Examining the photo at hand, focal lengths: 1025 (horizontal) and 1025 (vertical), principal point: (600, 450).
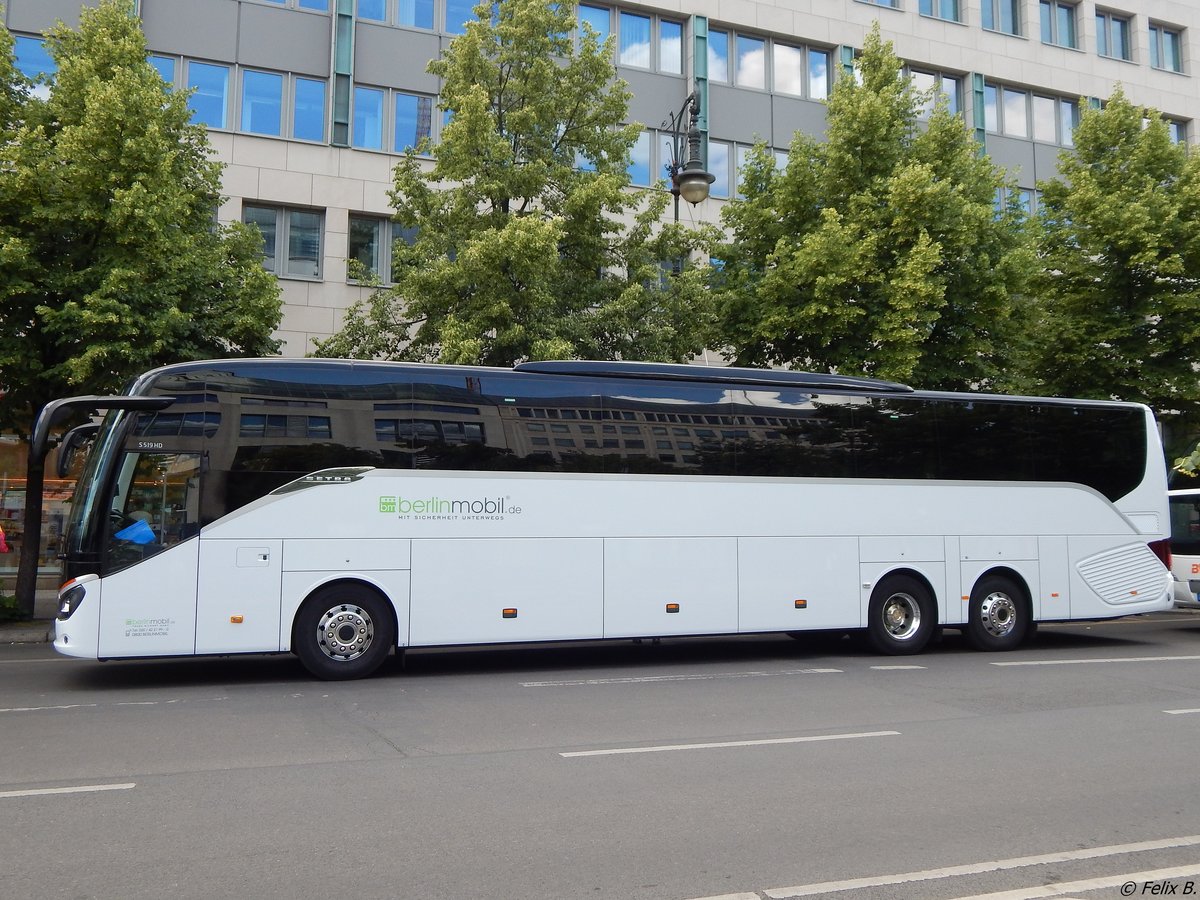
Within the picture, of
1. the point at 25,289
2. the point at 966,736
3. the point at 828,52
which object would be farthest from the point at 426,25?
the point at 966,736

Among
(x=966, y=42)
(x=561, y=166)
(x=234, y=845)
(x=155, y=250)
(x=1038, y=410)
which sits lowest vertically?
(x=234, y=845)

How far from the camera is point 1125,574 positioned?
1529 cm

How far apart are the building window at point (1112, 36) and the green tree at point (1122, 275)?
12.9m

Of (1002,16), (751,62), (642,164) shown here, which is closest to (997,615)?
(642,164)

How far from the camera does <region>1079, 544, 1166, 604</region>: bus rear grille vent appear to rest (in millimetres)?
15195

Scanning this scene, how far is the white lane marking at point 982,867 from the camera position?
182 inches

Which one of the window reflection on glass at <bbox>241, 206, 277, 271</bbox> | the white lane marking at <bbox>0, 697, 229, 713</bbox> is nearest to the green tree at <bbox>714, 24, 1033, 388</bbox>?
the window reflection on glass at <bbox>241, 206, 277, 271</bbox>

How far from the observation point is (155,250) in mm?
15609

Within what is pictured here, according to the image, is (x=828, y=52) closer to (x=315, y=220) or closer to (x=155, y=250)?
(x=315, y=220)

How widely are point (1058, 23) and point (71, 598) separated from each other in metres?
34.0

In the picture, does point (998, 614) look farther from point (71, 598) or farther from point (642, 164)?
point (642, 164)

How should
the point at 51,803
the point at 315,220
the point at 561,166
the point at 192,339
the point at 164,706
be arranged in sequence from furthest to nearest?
the point at 315,220 < the point at 561,166 < the point at 192,339 < the point at 164,706 < the point at 51,803

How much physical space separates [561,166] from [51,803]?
14.8 meters

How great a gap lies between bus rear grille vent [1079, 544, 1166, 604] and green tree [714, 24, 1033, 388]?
513cm
